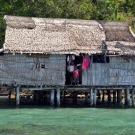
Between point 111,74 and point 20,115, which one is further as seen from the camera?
point 111,74

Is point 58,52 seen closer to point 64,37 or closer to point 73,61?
point 64,37

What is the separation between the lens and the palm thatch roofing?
20094 mm

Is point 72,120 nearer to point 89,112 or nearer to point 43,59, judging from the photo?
point 89,112

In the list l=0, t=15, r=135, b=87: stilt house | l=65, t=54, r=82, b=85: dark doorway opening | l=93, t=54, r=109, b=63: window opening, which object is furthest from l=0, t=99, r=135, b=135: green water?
l=93, t=54, r=109, b=63: window opening

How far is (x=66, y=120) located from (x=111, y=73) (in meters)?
5.29

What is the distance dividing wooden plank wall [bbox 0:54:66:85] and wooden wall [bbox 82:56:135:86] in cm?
139

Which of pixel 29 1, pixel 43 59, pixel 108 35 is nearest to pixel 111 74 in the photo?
pixel 108 35

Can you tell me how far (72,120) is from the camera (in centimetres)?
1695

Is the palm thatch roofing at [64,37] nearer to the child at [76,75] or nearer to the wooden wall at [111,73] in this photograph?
the wooden wall at [111,73]

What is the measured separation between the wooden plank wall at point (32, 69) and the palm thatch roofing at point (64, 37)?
2.10ft

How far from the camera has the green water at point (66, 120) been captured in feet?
47.9

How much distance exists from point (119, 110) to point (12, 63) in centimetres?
579

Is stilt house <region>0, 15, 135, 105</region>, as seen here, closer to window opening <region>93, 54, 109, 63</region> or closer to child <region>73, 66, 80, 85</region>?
window opening <region>93, 54, 109, 63</region>

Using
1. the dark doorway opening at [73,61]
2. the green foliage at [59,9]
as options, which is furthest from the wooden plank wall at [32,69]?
the green foliage at [59,9]
